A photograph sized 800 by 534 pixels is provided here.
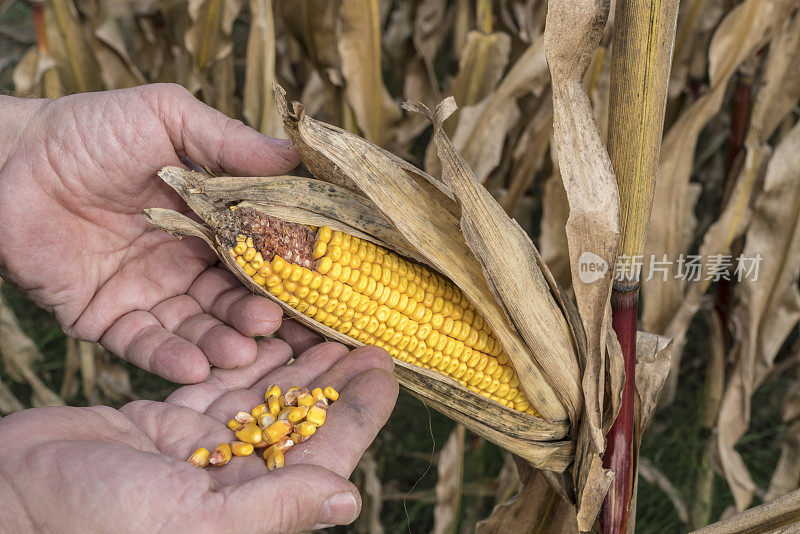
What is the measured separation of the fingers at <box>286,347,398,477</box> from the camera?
1.37 m

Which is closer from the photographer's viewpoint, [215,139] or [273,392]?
[273,392]

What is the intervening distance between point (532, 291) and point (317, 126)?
Answer: 0.62 meters

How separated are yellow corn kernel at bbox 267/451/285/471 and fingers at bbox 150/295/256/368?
37 centimetres

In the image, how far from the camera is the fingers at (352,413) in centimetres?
137

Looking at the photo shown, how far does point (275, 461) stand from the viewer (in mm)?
1322

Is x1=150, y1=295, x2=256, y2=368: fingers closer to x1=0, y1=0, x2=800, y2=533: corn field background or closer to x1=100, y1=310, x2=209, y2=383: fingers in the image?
x1=100, y1=310, x2=209, y2=383: fingers

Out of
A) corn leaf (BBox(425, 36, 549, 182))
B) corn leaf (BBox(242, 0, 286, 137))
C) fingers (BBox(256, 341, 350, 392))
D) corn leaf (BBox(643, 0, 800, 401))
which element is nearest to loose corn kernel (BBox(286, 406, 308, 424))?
fingers (BBox(256, 341, 350, 392))

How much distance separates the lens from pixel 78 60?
2600 mm

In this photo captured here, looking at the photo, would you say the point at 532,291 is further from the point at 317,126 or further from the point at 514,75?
the point at 514,75

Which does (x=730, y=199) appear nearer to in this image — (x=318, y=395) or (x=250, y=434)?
(x=318, y=395)

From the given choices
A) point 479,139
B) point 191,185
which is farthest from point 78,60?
point 479,139

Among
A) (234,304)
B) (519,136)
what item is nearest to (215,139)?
(234,304)

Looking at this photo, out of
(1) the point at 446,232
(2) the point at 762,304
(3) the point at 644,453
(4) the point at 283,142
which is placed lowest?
(3) the point at 644,453

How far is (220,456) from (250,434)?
84 mm
